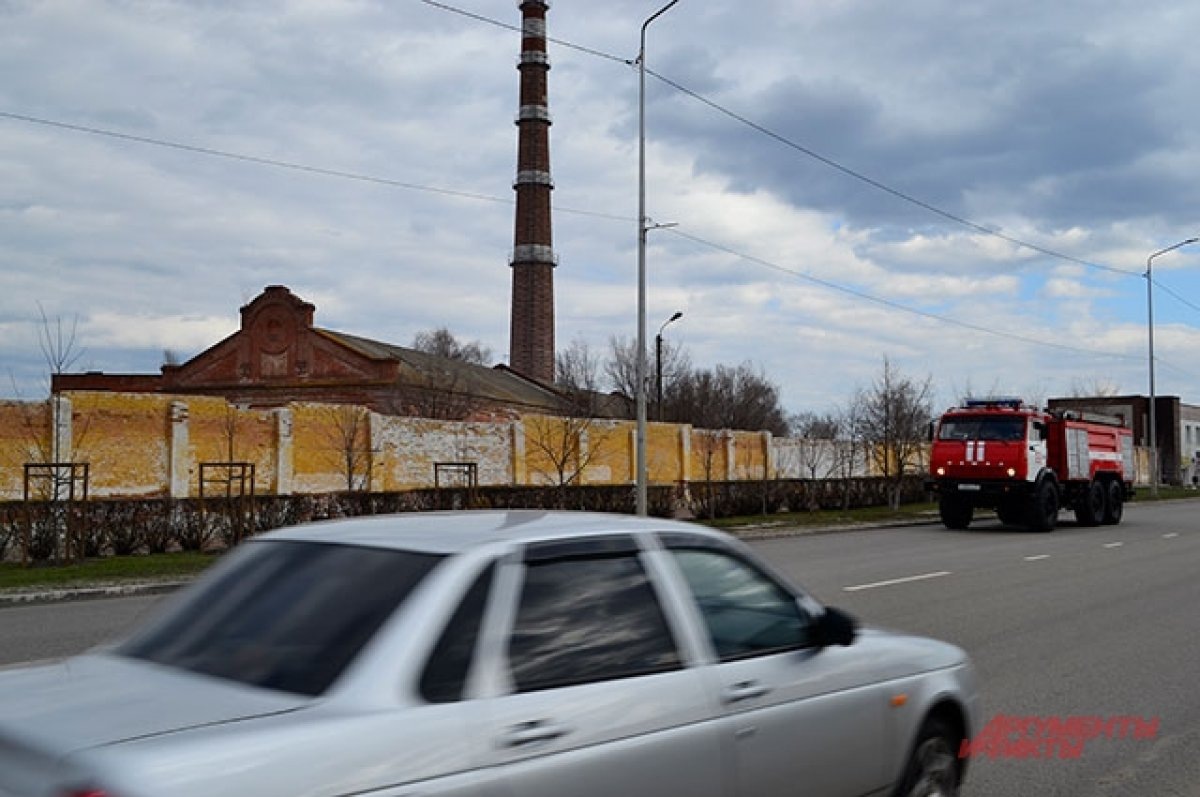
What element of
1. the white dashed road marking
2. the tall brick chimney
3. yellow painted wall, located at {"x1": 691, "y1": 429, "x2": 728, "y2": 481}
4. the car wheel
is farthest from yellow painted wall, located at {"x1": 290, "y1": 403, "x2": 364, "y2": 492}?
the tall brick chimney

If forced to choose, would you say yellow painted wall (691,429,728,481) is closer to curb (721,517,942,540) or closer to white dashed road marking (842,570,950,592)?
curb (721,517,942,540)

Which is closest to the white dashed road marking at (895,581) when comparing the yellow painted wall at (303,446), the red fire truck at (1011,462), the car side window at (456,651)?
the red fire truck at (1011,462)

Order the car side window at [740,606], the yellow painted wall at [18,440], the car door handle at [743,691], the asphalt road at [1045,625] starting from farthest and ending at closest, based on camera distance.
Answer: the yellow painted wall at [18,440] < the asphalt road at [1045,625] < the car side window at [740,606] < the car door handle at [743,691]

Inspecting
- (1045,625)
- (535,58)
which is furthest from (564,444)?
(535,58)

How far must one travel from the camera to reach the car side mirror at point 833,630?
15.1 ft

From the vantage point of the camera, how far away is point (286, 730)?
2.97 meters

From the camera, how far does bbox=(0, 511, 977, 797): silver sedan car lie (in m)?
2.95

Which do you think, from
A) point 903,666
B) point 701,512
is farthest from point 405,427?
point 903,666

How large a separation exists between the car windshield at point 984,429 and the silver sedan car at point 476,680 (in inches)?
984

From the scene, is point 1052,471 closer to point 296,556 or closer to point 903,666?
point 903,666

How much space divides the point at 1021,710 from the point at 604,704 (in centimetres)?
528

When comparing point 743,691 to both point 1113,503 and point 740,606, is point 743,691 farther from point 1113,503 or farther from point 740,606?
point 1113,503

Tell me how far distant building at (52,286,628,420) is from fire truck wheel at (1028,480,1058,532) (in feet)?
84.0

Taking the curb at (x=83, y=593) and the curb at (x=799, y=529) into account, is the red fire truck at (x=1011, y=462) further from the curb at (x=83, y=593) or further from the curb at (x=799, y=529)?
the curb at (x=83, y=593)
